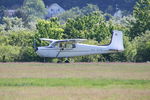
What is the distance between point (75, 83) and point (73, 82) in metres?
→ 0.35

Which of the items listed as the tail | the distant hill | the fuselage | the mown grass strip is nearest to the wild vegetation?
the tail

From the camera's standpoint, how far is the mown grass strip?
2675cm

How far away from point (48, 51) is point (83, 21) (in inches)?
490

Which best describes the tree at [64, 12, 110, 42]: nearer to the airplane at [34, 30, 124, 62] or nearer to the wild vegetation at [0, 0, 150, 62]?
the wild vegetation at [0, 0, 150, 62]

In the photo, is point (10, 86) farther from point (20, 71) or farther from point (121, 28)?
point (121, 28)

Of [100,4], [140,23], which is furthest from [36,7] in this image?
[140,23]

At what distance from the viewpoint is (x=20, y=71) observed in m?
33.0

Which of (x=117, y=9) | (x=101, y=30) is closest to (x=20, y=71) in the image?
(x=101, y=30)

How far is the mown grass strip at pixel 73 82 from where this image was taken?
87.8 feet

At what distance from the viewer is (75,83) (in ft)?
89.6

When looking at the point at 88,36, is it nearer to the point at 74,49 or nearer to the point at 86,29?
the point at 86,29

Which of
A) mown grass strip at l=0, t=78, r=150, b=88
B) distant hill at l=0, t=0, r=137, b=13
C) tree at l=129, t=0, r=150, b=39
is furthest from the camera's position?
distant hill at l=0, t=0, r=137, b=13

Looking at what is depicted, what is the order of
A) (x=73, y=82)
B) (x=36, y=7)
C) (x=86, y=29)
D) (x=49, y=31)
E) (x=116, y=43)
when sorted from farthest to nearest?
(x=36, y=7) → (x=86, y=29) → (x=49, y=31) → (x=116, y=43) → (x=73, y=82)

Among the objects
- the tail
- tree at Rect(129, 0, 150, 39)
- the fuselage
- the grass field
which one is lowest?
the grass field
